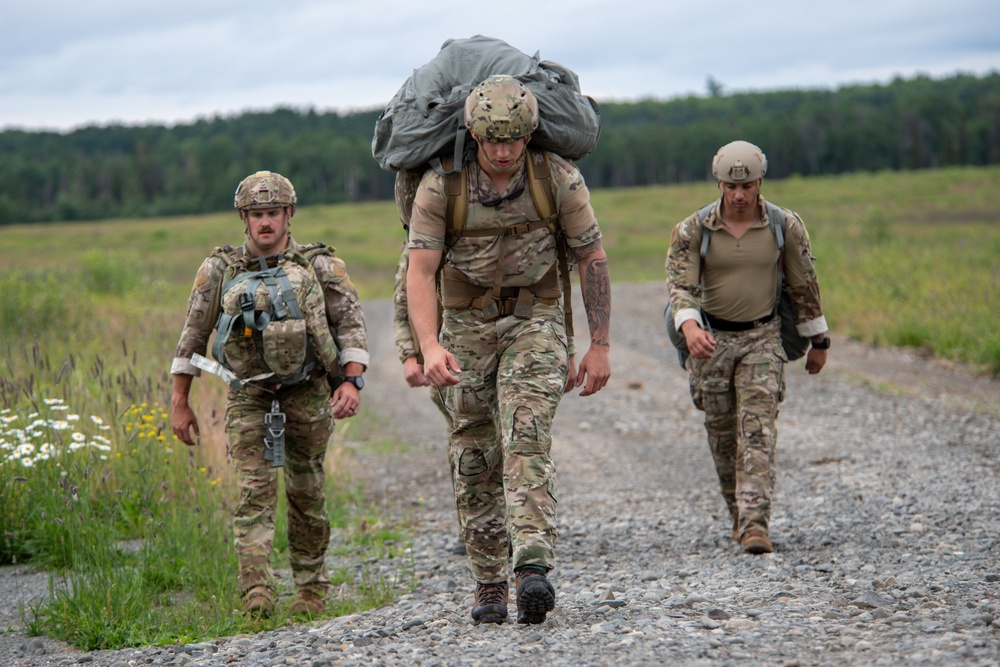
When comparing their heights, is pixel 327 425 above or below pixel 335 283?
below

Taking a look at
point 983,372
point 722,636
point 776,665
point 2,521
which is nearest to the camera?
point 776,665

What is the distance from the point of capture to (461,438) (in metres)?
5.14

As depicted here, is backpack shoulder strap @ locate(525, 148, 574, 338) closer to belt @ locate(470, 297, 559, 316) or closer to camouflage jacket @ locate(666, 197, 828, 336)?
belt @ locate(470, 297, 559, 316)

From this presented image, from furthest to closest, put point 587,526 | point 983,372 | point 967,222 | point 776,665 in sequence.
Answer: point 967,222 → point 983,372 → point 587,526 → point 776,665

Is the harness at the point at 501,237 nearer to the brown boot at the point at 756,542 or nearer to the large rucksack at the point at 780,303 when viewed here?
the large rucksack at the point at 780,303

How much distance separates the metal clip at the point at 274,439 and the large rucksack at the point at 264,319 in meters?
0.19

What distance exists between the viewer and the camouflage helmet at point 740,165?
20.7 ft

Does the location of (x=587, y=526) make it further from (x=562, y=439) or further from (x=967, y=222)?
(x=967, y=222)

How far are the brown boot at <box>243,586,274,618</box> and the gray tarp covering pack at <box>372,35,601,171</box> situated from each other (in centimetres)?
221

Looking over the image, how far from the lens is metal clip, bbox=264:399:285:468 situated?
5.56 m

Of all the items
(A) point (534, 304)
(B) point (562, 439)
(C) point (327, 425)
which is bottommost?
(B) point (562, 439)

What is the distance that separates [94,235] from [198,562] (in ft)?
219

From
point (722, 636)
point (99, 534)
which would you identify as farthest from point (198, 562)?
point (722, 636)

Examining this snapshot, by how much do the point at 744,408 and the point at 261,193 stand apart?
306 cm
